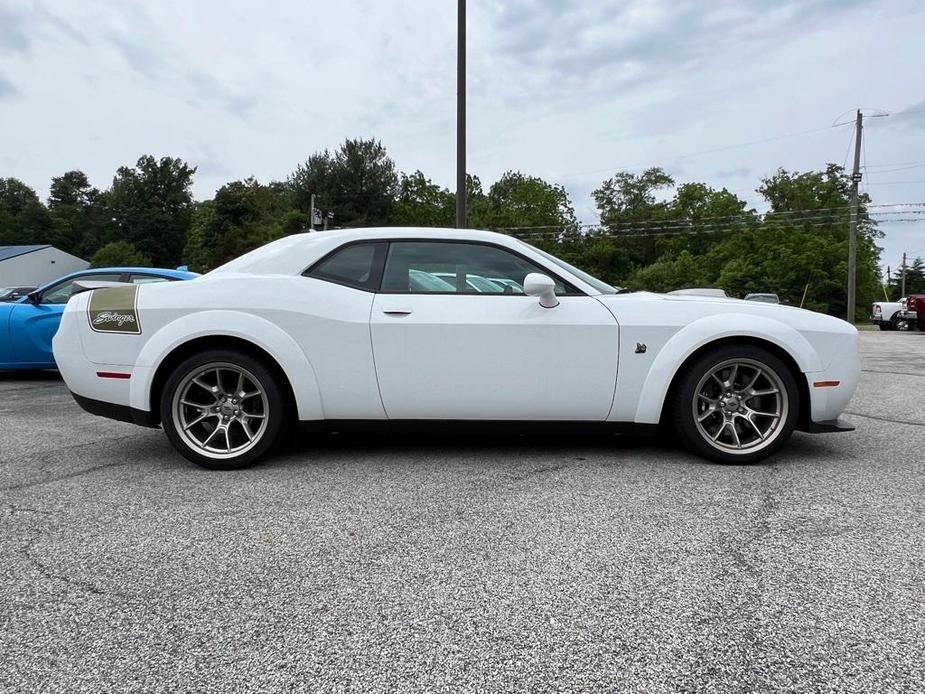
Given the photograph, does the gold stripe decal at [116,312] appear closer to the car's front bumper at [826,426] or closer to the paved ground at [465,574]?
the paved ground at [465,574]

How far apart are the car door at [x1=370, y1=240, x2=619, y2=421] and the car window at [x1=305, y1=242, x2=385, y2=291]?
0.17 metres

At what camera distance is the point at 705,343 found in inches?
143

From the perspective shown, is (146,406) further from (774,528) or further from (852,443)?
(852,443)

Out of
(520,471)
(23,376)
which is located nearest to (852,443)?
(520,471)

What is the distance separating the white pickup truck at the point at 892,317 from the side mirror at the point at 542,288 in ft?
86.3

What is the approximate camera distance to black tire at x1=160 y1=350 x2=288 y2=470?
3.62 meters

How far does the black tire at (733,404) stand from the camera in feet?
12.0

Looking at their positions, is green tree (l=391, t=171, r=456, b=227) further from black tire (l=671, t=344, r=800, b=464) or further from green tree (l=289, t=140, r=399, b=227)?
black tire (l=671, t=344, r=800, b=464)

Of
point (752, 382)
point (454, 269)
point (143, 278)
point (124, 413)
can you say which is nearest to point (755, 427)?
point (752, 382)

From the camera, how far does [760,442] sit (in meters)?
3.70

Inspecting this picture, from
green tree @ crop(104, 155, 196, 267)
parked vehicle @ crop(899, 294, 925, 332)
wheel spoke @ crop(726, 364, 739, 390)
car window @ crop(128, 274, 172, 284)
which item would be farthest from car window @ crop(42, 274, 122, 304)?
green tree @ crop(104, 155, 196, 267)

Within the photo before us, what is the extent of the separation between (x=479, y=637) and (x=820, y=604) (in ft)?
3.60

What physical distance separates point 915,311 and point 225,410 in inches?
1047

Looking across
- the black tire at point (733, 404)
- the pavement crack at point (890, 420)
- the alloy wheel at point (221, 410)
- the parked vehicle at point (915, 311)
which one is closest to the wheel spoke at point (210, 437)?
the alloy wheel at point (221, 410)
